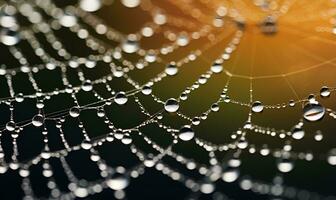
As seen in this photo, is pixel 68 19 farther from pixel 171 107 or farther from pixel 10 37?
pixel 171 107

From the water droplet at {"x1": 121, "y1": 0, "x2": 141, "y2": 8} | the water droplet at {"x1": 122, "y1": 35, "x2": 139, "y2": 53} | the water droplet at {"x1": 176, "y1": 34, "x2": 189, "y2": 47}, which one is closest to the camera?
the water droplet at {"x1": 122, "y1": 35, "x2": 139, "y2": 53}

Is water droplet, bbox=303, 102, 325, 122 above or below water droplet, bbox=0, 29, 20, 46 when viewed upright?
below

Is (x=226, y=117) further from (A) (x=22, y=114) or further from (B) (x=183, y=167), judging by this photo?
(A) (x=22, y=114)

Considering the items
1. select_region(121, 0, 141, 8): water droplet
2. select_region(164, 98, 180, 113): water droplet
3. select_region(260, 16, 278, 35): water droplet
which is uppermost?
select_region(121, 0, 141, 8): water droplet

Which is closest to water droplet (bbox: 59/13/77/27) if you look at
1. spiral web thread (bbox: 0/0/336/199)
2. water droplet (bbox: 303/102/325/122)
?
spiral web thread (bbox: 0/0/336/199)

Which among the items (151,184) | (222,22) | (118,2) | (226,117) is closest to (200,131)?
(226,117)

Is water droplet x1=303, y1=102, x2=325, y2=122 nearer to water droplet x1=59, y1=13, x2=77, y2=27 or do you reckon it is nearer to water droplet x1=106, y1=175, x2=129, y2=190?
water droplet x1=106, y1=175, x2=129, y2=190

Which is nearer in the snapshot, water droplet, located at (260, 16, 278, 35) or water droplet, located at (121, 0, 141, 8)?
water droplet, located at (260, 16, 278, 35)

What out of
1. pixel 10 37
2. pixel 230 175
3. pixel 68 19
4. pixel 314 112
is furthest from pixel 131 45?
pixel 314 112

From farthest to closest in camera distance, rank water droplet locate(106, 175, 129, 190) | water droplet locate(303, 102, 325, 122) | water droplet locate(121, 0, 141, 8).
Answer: water droplet locate(121, 0, 141, 8)
water droplet locate(106, 175, 129, 190)
water droplet locate(303, 102, 325, 122)

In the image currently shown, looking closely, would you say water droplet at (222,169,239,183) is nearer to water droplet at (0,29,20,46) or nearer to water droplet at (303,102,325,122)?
water droplet at (303,102,325,122)

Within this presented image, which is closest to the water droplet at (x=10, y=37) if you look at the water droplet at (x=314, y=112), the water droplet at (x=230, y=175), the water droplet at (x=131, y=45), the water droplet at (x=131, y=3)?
the water droplet at (x=131, y=45)
